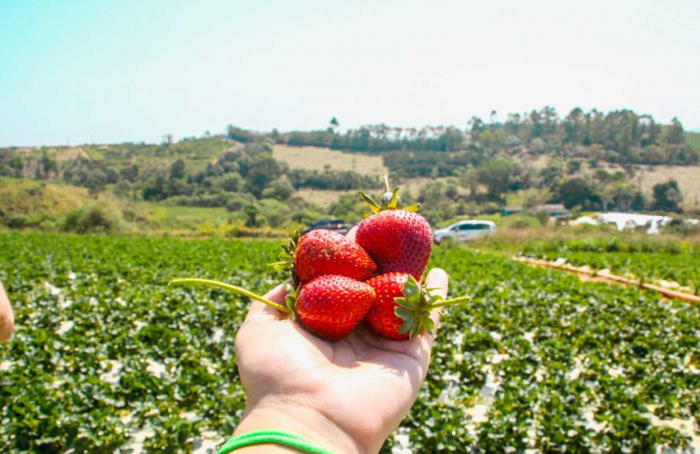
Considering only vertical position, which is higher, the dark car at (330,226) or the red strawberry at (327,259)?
the red strawberry at (327,259)

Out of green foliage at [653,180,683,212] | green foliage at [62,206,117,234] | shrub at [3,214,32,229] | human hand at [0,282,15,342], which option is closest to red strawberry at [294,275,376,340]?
human hand at [0,282,15,342]

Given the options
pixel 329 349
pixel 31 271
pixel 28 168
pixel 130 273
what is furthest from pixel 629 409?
pixel 28 168

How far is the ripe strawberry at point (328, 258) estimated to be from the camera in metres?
1.98

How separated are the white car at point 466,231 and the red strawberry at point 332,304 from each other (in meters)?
21.2

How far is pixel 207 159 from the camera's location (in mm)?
82375

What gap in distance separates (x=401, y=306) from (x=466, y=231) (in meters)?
22.8

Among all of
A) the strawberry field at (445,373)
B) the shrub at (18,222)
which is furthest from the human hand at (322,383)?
the shrub at (18,222)

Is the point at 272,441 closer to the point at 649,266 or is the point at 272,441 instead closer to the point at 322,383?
the point at 322,383

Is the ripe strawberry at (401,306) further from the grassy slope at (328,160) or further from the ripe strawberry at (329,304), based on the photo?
the grassy slope at (328,160)

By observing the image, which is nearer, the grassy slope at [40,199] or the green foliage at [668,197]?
the green foliage at [668,197]

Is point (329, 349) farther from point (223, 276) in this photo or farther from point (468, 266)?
point (468, 266)

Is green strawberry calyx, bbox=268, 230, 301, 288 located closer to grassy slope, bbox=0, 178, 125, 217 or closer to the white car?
the white car

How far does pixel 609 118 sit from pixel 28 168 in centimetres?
9379

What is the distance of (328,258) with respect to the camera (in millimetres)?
1973
